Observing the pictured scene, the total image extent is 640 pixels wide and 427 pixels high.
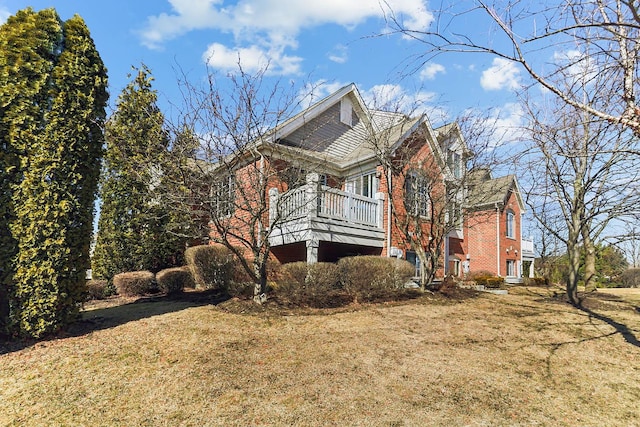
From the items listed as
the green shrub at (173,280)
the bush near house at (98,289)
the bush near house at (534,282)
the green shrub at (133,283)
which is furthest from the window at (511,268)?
the bush near house at (98,289)

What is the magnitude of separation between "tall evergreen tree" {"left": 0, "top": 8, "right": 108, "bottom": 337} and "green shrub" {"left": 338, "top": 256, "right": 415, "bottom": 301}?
20.1ft

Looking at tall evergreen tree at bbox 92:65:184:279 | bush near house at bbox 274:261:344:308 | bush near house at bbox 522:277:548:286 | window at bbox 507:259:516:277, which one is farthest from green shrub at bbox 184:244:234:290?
window at bbox 507:259:516:277

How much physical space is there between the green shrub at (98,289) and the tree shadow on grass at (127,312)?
1.67 m

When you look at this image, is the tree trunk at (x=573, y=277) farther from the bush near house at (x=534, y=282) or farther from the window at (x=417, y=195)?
the bush near house at (x=534, y=282)

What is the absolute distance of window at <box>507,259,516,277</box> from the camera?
2380 cm

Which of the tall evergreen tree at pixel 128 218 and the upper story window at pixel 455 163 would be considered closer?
the tall evergreen tree at pixel 128 218

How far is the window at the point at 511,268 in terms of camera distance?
23797mm

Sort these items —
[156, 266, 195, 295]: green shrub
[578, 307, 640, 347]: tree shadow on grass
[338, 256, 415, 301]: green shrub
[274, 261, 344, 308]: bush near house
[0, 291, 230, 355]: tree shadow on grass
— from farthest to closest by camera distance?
[156, 266, 195, 295]: green shrub < [338, 256, 415, 301]: green shrub < [274, 261, 344, 308]: bush near house < [578, 307, 640, 347]: tree shadow on grass < [0, 291, 230, 355]: tree shadow on grass

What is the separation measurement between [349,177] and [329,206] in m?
3.92

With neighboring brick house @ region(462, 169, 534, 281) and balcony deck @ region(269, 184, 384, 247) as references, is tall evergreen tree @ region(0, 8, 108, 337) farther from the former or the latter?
neighboring brick house @ region(462, 169, 534, 281)

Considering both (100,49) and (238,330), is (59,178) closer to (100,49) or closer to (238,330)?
(100,49)

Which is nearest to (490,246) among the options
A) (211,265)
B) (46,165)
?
(211,265)

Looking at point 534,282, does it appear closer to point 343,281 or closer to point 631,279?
point 631,279

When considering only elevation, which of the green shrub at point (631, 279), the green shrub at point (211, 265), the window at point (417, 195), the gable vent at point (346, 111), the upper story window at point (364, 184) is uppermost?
the gable vent at point (346, 111)
